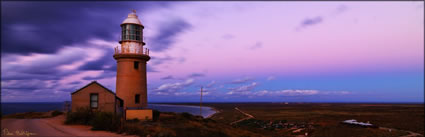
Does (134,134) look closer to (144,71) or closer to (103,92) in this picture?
(103,92)

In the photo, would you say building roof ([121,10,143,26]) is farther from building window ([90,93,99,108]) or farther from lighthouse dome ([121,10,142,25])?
building window ([90,93,99,108])

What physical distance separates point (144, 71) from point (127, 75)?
149 centimetres

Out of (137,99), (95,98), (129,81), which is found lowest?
(137,99)

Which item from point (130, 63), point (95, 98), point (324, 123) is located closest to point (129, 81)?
point (130, 63)

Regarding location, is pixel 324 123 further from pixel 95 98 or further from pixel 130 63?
pixel 95 98

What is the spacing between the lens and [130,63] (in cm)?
2095

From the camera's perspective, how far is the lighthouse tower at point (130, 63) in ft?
68.3

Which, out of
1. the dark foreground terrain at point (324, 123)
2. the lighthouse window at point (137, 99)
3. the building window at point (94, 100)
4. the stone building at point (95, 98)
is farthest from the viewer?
the dark foreground terrain at point (324, 123)

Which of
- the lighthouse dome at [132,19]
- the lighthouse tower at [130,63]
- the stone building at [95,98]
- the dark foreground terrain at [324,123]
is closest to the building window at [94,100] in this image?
the stone building at [95,98]

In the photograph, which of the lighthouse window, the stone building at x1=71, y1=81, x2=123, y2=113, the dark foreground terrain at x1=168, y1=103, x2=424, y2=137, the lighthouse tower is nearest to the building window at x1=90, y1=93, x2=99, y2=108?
the stone building at x1=71, y1=81, x2=123, y2=113

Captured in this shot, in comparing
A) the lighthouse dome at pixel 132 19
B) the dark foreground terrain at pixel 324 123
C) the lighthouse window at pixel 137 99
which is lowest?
the dark foreground terrain at pixel 324 123

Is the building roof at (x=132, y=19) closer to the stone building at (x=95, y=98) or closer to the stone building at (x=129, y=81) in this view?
the stone building at (x=129, y=81)

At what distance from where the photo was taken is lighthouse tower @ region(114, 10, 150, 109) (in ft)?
68.3

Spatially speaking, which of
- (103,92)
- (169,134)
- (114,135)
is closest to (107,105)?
(103,92)
